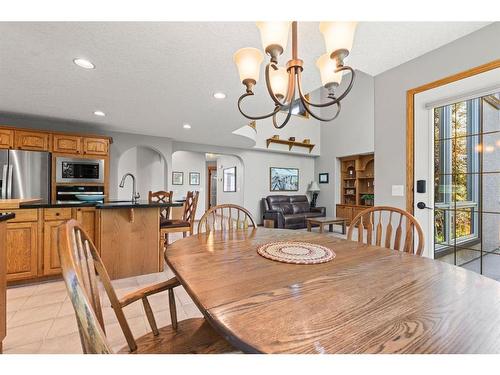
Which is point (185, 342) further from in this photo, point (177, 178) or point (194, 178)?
point (194, 178)

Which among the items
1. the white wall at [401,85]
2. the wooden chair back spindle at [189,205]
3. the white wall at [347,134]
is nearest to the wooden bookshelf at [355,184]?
the white wall at [347,134]

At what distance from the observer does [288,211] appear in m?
6.87

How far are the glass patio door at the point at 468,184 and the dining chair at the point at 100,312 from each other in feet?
6.76

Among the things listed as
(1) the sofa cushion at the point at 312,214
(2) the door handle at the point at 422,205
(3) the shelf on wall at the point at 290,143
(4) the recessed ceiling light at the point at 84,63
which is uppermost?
(3) the shelf on wall at the point at 290,143

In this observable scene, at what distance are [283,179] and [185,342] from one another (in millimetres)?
6960

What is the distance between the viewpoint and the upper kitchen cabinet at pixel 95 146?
157 inches

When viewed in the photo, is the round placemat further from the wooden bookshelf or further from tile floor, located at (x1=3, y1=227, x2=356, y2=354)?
the wooden bookshelf

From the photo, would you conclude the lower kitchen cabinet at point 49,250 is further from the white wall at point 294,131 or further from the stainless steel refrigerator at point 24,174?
the white wall at point 294,131

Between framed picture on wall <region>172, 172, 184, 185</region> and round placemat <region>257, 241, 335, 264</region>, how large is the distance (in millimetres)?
6844

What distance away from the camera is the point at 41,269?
2.61m

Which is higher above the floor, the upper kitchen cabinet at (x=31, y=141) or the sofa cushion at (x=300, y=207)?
the upper kitchen cabinet at (x=31, y=141)

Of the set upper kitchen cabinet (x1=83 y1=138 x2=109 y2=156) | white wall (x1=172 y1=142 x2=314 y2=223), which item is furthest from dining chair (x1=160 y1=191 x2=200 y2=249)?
white wall (x1=172 y1=142 x2=314 y2=223)
